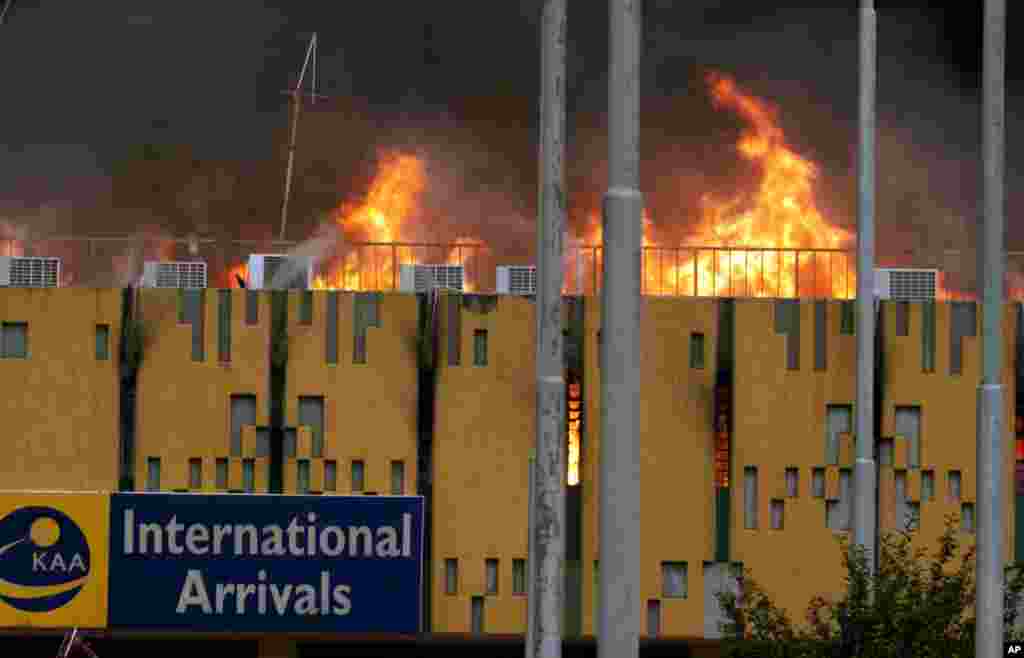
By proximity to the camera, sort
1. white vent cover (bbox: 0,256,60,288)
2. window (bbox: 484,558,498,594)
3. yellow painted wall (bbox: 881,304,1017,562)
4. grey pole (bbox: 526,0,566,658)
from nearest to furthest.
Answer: grey pole (bbox: 526,0,566,658), white vent cover (bbox: 0,256,60,288), window (bbox: 484,558,498,594), yellow painted wall (bbox: 881,304,1017,562)

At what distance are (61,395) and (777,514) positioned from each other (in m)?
11.4

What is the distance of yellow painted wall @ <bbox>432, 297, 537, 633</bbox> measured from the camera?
3788cm

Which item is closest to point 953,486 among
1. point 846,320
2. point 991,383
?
point 846,320

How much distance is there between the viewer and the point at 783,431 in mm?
38219

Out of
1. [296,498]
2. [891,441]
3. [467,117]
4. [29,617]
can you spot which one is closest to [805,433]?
[891,441]

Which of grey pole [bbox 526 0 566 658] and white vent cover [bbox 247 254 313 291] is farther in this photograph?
white vent cover [bbox 247 254 313 291]

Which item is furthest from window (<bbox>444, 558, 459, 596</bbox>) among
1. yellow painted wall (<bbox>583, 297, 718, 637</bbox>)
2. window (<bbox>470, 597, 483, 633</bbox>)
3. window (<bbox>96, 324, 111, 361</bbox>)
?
window (<bbox>96, 324, 111, 361</bbox>)

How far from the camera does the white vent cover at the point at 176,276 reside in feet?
124

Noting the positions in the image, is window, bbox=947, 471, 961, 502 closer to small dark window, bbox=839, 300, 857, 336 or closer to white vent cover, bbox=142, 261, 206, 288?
small dark window, bbox=839, 300, 857, 336

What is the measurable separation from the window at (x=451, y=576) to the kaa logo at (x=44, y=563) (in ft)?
18.3

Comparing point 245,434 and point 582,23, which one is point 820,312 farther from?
point 582,23

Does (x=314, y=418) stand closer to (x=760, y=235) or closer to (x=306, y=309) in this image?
(x=306, y=309)

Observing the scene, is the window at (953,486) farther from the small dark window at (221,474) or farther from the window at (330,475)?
the small dark window at (221,474)

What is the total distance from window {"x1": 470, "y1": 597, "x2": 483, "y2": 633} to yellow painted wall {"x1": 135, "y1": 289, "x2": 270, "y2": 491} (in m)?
3.86
